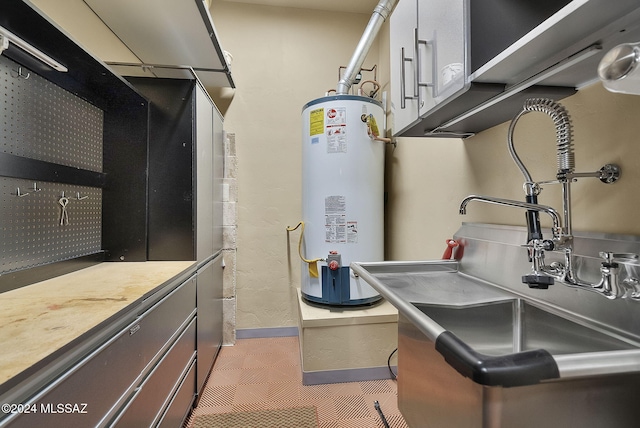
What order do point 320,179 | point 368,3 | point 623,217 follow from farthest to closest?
point 368,3, point 320,179, point 623,217

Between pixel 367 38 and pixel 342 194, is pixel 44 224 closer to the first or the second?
pixel 342 194

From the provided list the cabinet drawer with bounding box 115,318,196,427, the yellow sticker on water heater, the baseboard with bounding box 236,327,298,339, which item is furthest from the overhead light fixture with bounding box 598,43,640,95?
the baseboard with bounding box 236,327,298,339

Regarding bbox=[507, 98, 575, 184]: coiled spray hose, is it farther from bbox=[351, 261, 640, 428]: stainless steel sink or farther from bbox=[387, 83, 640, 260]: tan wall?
bbox=[351, 261, 640, 428]: stainless steel sink

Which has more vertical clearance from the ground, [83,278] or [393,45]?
[393,45]

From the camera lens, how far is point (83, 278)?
123 centimetres

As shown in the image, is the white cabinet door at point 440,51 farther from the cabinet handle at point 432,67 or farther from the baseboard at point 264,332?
the baseboard at point 264,332

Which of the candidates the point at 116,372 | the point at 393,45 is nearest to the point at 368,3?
the point at 393,45

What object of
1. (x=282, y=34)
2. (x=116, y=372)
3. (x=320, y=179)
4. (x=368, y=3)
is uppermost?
(x=368, y=3)

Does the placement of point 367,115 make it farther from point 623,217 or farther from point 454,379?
point 454,379

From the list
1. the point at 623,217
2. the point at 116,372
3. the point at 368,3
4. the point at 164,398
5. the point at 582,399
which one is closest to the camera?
the point at 582,399

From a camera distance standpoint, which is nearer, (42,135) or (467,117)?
(467,117)

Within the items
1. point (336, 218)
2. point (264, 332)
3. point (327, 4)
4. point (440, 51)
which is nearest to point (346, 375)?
point (264, 332)

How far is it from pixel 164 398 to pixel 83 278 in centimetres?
64

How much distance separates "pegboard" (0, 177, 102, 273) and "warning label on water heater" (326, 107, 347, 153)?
55.9 inches
